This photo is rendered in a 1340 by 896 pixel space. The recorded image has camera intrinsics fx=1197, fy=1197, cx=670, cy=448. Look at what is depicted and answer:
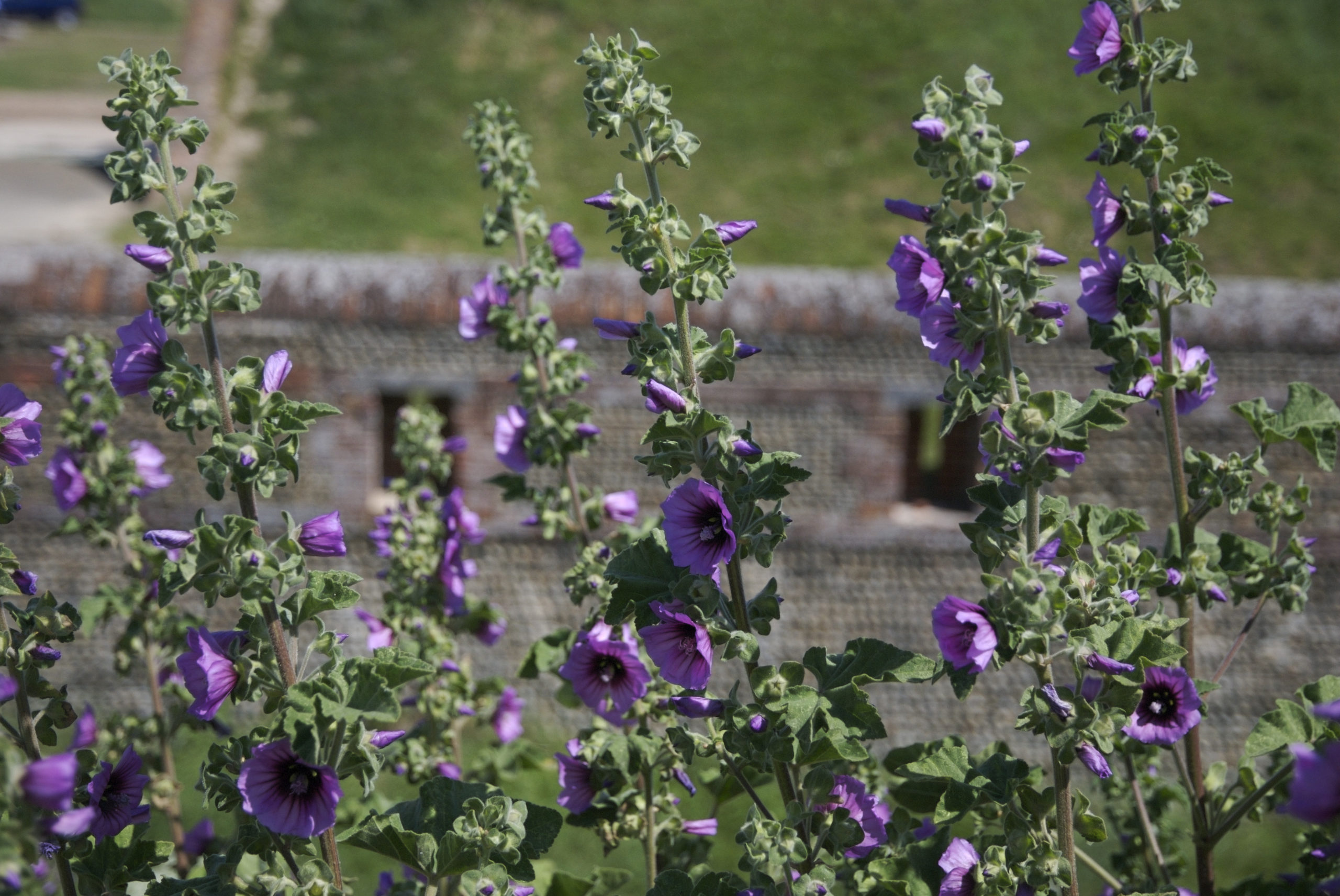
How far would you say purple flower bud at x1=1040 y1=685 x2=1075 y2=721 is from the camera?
4.86ft

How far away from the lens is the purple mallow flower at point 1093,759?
1.54m

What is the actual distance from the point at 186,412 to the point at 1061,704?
3.74 ft

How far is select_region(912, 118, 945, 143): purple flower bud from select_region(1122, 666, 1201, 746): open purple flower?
798 millimetres

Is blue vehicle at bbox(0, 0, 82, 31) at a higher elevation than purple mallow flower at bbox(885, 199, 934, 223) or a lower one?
higher

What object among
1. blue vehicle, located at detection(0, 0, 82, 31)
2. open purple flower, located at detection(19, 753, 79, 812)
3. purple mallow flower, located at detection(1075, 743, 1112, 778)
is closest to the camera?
→ open purple flower, located at detection(19, 753, 79, 812)

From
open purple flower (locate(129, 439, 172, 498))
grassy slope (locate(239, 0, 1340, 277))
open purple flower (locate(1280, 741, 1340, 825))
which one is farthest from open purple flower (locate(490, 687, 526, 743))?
grassy slope (locate(239, 0, 1340, 277))

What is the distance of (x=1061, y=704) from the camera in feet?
4.86

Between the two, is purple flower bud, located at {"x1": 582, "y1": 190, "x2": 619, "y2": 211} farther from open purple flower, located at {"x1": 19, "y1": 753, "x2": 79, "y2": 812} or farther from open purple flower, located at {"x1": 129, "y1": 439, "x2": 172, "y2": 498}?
open purple flower, located at {"x1": 129, "y1": 439, "x2": 172, "y2": 498}

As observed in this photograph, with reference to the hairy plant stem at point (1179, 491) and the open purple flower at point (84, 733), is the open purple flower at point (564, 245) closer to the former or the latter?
the hairy plant stem at point (1179, 491)

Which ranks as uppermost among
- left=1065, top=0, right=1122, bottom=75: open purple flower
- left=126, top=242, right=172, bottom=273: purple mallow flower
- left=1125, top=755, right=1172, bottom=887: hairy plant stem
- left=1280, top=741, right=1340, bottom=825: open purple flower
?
left=1065, top=0, right=1122, bottom=75: open purple flower

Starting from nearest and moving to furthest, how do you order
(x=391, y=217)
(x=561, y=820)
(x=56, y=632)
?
(x=56, y=632)
(x=561, y=820)
(x=391, y=217)

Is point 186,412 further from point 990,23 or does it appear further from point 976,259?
point 990,23

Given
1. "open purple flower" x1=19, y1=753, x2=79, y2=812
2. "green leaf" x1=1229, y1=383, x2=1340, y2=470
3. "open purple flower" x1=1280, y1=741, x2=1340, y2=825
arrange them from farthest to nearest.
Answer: "green leaf" x1=1229, y1=383, x2=1340, y2=470, "open purple flower" x1=19, y1=753, x2=79, y2=812, "open purple flower" x1=1280, y1=741, x2=1340, y2=825

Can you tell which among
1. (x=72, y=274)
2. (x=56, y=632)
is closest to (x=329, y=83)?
(x=72, y=274)
